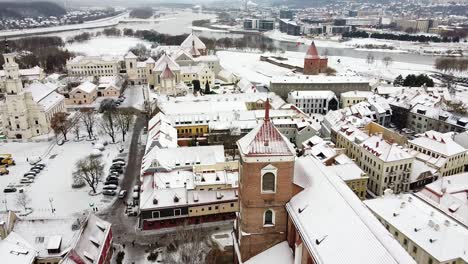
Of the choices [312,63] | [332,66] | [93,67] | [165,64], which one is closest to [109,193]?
[165,64]

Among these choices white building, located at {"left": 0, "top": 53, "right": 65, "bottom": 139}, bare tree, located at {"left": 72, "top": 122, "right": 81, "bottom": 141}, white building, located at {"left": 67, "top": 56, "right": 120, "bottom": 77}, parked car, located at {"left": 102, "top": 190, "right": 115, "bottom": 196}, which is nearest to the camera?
parked car, located at {"left": 102, "top": 190, "right": 115, "bottom": 196}

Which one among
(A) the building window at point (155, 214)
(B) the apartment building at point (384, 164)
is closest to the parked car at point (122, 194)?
(A) the building window at point (155, 214)

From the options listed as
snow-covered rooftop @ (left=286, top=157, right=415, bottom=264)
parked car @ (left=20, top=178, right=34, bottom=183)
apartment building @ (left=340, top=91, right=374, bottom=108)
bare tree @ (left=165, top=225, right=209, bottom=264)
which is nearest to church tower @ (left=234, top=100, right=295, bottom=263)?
snow-covered rooftop @ (left=286, top=157, right=415, bottom=264)

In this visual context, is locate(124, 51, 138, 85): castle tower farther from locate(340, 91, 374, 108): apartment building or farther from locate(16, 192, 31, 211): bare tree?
locate(16, 192, 31, 211): bare tree

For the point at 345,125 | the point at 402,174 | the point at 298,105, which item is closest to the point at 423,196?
the point at 402,174

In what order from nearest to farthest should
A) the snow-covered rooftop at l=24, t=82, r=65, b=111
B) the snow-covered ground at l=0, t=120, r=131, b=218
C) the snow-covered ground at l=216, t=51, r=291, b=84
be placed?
1. the snow-covered ground at l=0, t=120, r=131, b=218
2. the snow-covered rooftop at l=24, t=82, r=65, b=111
3. the snow-covered ground at l=216, t=51, r=291, b=84

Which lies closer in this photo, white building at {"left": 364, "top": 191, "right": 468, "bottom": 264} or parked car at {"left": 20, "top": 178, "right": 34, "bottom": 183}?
white building at {"left": 364, "top": 191, "right": 468, "bottom": 264}

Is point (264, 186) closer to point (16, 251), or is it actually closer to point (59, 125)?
point (16, 251)
